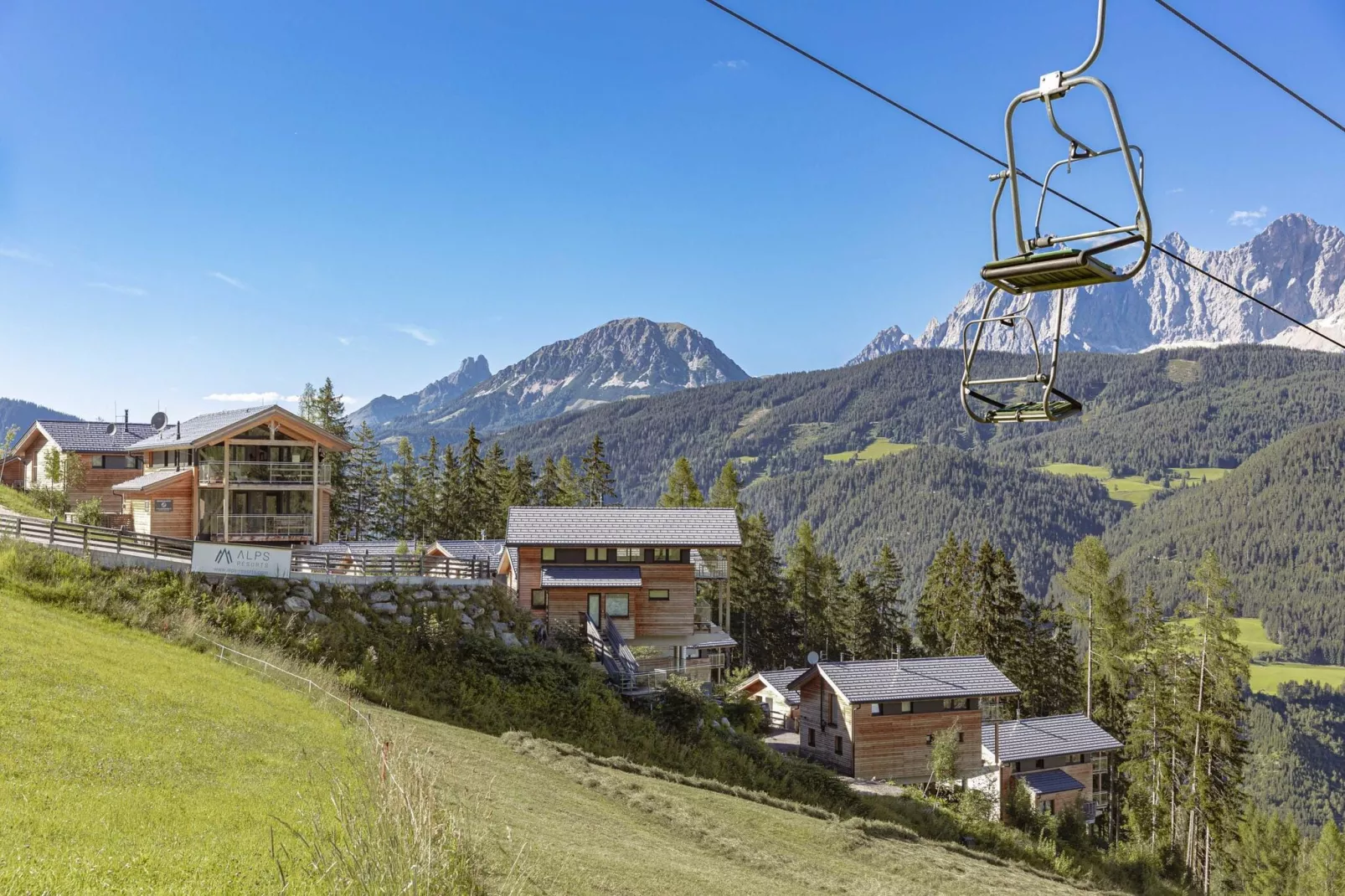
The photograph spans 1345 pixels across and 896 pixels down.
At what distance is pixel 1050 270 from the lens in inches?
275

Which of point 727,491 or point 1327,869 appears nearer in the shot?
point 1327,869

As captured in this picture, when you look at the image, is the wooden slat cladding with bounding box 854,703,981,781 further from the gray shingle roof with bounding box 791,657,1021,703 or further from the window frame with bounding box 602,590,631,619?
the window frame with bounding box 602,590,631,619

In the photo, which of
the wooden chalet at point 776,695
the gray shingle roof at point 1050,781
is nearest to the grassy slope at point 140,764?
the wooden chalet at point 776,695

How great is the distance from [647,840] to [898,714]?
30156 mm

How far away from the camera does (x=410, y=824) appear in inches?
333

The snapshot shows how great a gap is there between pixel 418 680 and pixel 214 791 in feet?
53.0

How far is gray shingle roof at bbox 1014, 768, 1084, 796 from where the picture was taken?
161ft

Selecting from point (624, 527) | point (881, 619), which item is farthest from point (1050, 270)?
point (881, 619)

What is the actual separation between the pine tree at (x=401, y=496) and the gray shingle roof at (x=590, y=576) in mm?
39059

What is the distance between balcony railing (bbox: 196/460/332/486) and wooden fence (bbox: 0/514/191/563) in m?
12.7

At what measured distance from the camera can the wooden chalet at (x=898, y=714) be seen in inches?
1709

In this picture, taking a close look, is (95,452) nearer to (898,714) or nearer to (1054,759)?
(898,714)

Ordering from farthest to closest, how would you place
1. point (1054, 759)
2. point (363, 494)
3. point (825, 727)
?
1. point (363, 494)
2. point (1054, 759)
3. point (825, 727)

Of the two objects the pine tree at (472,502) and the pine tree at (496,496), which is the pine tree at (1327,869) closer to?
the pine tree at (496,496)
